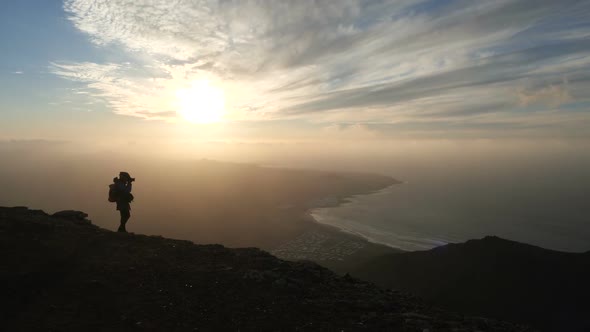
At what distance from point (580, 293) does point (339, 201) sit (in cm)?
10749

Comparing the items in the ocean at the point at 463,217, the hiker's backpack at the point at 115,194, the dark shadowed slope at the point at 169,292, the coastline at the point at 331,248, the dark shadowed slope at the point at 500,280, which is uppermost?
the hiker's backpack at the point at 115,194

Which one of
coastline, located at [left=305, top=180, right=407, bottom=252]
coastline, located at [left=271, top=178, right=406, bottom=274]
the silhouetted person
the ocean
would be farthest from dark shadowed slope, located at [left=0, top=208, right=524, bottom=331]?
the ocean

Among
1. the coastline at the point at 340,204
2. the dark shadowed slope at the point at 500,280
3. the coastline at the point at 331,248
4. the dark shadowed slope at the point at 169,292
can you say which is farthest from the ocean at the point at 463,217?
the dark shadowed slope at the point at 169,292

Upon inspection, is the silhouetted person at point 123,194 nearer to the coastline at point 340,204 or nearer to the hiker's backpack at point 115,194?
the hiker's backpack at point 115,194

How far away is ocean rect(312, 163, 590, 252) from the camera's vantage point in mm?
91000

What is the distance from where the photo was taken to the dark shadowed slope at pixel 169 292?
7.87 metres

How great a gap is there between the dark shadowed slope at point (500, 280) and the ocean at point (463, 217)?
29296 mm

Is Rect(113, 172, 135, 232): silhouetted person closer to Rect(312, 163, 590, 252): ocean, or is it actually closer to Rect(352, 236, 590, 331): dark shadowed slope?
Rect(352, 236, 590, 331): dark shadowed slope

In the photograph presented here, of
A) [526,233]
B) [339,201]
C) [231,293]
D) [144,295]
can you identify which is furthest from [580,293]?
[339,201]

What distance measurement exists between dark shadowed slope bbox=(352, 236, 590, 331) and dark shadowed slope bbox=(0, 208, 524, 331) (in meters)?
25.4

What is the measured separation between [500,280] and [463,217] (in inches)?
3477

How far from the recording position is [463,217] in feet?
399

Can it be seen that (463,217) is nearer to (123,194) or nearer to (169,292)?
(123,194)

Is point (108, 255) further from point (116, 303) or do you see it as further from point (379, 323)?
point (379, 323)
